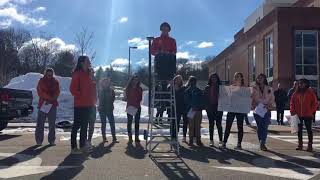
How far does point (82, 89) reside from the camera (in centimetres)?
1172

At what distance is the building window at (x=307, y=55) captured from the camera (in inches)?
1779

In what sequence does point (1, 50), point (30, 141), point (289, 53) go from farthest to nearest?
point (1, 50), point (289, 53), point (30, 141)

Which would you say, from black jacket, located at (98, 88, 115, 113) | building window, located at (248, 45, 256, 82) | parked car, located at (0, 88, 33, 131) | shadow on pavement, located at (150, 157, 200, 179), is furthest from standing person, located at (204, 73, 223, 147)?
building window, located at (248, 45, 256, 82)

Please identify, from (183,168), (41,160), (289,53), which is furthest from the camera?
(289,53)

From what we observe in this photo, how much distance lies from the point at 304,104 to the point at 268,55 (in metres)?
36.6

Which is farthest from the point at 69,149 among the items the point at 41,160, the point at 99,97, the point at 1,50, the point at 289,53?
the point at 1,50

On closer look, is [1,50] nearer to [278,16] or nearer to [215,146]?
[278,16]

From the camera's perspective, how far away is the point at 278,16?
149 feet

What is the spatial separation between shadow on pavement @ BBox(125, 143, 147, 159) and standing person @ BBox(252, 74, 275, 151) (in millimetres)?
2773

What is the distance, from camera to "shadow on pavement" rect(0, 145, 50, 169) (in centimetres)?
1009

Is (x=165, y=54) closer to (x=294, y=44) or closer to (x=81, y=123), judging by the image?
(x=81, y=123)

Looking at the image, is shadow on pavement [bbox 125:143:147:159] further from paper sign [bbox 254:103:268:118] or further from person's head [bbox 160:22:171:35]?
paper sign [bbox 254:103:268:118]

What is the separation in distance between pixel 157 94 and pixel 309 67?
35547 millimetres

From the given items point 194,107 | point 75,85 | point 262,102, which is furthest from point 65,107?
point 75,85
